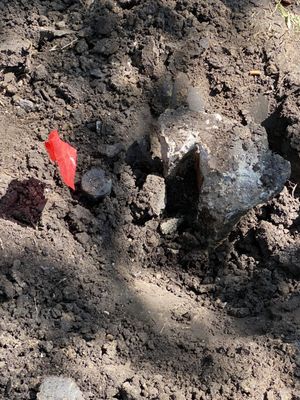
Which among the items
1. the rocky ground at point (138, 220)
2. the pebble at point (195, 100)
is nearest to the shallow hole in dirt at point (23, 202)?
the rocky ground at point (138, 220)

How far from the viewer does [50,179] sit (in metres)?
3.32

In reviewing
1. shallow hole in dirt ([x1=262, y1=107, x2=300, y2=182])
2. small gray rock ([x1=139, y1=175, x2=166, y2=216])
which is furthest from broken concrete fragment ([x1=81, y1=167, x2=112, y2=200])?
shallow hole in dirt ([x1=262, y1=107, x2=300, y2=182])

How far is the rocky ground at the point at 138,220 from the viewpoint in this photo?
271 centimetres

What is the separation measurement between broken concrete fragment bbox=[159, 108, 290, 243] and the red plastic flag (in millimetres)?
452

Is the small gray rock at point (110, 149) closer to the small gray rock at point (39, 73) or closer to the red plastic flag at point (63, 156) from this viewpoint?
the red plastic flag at point (63, 156)

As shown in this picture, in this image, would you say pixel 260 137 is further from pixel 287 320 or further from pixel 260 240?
pixel 287 320

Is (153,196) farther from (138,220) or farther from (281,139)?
(281,139)

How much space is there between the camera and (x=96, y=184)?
10.8 feet

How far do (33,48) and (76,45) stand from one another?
24 centimetres

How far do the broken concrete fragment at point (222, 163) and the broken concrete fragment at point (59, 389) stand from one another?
3.60 ft

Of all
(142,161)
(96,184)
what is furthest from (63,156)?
(142,161)

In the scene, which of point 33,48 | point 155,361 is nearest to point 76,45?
point 33,48

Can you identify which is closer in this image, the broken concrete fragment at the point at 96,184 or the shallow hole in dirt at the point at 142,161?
the broken concrete fragment at the point at 96,184

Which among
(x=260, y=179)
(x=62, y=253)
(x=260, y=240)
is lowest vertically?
(x=62, y=253)
